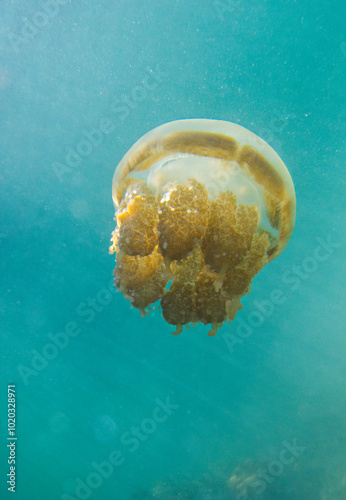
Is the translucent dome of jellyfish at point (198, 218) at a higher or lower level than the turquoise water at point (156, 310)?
lower

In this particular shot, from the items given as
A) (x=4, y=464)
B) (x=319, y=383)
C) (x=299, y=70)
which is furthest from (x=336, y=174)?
(x=4, y=464)

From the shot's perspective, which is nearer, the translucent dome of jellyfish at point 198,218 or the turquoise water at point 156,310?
the translucent dome of jellyfish at point 198,218

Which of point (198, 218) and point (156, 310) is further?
point (156, 310)

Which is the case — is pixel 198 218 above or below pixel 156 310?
below
